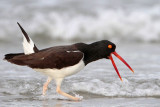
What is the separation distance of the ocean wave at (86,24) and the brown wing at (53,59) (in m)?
6.33

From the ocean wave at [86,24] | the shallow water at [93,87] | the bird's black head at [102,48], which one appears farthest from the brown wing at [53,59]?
the ocean wave at [86,24]

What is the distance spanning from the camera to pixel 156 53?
10.9 metres

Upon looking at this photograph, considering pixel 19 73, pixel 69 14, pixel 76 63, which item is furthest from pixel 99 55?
pixel 69 14

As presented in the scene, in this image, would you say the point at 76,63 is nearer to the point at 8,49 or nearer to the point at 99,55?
the point at 99,55

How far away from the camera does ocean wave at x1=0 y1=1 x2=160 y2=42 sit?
1361 centimetres

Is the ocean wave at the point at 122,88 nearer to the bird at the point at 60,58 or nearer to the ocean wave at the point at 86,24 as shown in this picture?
the bird at the point at 60,58

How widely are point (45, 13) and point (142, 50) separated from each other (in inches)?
187

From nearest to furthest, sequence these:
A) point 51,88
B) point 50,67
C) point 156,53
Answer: point 50,67 → point 51,88 → point 156,53

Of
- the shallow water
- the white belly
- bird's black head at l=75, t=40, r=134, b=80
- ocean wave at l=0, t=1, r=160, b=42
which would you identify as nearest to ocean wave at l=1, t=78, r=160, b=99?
the shallow water

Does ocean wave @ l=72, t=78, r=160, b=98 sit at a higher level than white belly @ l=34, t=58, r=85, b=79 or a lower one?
lower

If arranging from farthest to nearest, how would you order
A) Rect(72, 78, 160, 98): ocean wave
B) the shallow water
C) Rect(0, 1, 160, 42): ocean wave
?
1. Rect(0, 1, 160, 42): ocean wave
2. Rect(72, 78, 160, 98): ocean wave
3. the shallow water

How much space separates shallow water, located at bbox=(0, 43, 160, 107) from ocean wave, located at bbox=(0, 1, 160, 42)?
13.6ft

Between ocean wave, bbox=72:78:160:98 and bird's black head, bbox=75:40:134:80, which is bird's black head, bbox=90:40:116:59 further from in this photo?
ocean wave, bbox=72:78:160:98

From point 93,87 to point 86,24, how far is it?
7.19 meters
